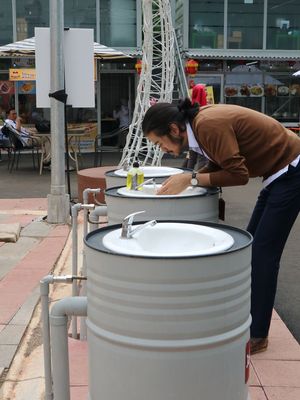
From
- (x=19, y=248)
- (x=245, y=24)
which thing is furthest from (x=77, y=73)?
(x=245, y=24)

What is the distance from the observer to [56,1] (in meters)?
6.79

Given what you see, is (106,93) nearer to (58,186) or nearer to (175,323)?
(58,186)

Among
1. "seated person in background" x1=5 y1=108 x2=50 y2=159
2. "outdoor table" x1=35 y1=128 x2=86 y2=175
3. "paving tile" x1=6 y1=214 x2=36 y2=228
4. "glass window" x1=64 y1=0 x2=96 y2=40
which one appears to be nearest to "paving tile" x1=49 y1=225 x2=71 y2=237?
"paving tile" x1=6 y1=214 x2=36 y2=228

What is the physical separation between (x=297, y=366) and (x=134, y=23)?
14294mm

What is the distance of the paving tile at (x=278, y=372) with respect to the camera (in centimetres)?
302

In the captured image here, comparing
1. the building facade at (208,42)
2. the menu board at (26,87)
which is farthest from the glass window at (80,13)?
the menu board at (26,87)

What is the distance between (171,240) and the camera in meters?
2.08

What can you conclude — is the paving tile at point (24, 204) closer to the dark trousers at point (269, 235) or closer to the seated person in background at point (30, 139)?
the seated person in background at point (30, 139)

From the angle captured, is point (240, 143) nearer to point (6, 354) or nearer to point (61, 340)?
point (61, 340)

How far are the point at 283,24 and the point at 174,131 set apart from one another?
15344 mm

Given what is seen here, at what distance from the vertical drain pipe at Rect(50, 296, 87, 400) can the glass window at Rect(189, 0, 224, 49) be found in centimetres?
1501

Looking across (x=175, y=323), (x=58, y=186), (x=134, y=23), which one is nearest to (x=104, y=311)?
(x=175, y=323)

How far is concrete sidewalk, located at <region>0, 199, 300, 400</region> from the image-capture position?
Result: 298cm

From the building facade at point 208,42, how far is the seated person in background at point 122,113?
0.17 meters
